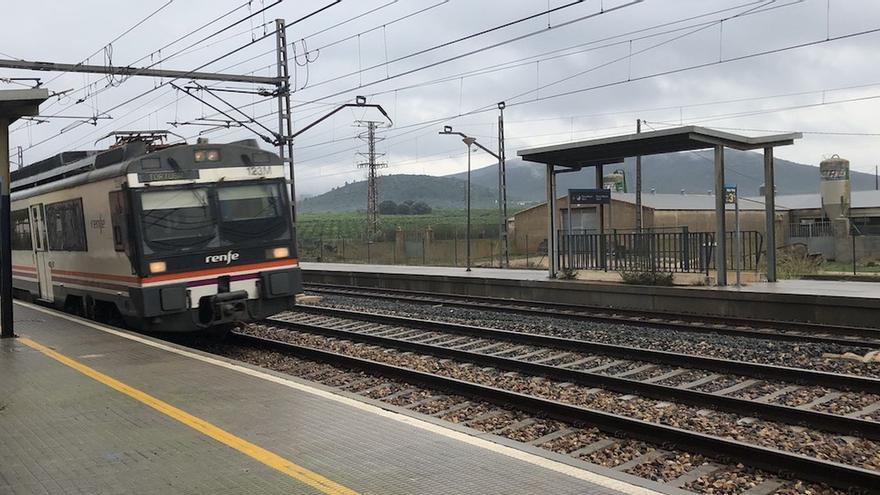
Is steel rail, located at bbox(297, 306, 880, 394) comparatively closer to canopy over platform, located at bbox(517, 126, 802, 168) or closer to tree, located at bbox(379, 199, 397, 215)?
canopy over platform, located at bbox(517, 126, 802, 168)

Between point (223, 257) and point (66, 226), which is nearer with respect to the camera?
point (223, 257)

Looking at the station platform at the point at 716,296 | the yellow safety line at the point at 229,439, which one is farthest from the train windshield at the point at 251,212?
the station platform at the point at 716,296

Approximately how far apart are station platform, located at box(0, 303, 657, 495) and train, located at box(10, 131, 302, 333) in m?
2.25

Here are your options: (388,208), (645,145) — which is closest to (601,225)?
(645,145)

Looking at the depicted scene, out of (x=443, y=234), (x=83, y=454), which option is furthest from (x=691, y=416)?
(x=443, y=234)

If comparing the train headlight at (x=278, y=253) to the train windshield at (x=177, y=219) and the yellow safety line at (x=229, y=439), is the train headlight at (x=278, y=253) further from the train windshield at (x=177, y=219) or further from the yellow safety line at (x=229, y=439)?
the yellow safety line at (x=229, y=439)

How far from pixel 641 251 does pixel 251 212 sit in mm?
10166

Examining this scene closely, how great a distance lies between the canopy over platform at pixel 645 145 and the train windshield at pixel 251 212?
28.5ft

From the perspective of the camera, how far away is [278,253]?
1234cm

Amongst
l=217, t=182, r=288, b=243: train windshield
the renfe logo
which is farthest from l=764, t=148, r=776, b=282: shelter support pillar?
the renfe logo

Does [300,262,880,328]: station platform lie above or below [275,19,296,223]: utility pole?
below

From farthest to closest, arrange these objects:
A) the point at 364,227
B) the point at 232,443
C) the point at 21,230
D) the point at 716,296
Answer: the point at 364,227
the point at 21,230
the point at 716,296
the point at 232,443

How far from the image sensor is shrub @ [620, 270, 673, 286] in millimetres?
17688

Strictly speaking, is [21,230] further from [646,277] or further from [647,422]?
[647,422]
